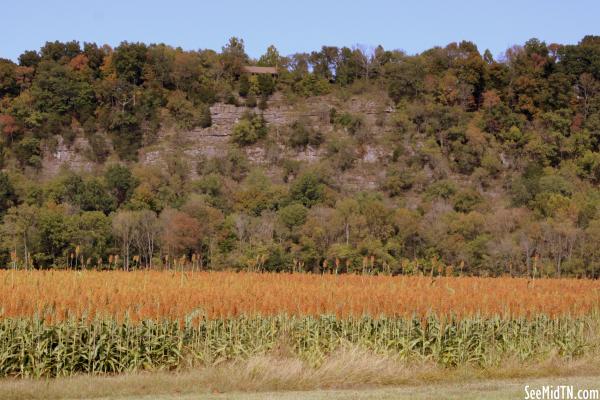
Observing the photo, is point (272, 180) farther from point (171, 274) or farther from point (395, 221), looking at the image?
point (171, 274)

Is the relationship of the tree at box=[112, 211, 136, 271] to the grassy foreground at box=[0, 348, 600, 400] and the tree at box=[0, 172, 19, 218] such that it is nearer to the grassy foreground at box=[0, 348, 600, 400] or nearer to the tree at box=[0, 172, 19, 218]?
the tree at box=[0, 172, 19, 218]

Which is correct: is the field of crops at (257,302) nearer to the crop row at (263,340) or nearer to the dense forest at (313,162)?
the crop row at (263,340)

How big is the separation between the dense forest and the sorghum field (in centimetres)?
2795

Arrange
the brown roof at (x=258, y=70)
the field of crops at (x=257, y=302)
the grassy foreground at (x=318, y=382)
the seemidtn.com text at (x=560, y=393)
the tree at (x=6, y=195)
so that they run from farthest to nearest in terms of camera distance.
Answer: the brown roof at (x=258, y=70) < the tree at (x=6, y=195) < the field of crops at (x=257, y=302) < the grassy foreground at (x=318, y=382) < the seemidtn.com text at (x=560, y=393)

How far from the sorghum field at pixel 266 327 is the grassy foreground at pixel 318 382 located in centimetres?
68

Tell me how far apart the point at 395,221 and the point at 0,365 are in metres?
48.2

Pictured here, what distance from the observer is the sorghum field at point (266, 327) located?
54.6 feet

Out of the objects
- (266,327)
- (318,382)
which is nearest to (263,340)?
(266,327)

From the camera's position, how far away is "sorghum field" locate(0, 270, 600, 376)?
16.6m

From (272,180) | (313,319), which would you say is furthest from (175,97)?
(313,319)

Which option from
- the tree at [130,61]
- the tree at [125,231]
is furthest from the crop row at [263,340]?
the tree at [130,61]

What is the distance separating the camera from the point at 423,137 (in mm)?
93312

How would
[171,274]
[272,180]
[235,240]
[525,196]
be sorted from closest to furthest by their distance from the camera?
[171,274] < [235,240] < [525,196] < [272,180]

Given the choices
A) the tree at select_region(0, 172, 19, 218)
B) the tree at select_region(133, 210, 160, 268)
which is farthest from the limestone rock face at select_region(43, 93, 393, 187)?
the tree at select_region(133, 210, 160, 268)
